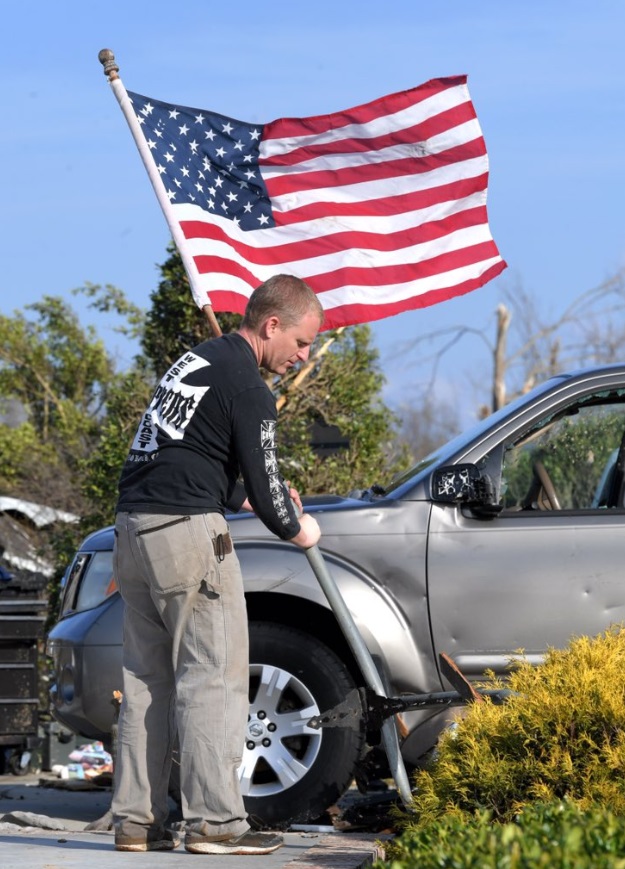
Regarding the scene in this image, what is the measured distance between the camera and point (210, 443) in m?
4.77

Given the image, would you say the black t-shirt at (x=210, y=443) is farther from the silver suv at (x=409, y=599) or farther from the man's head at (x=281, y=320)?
the silver suv at (x=409, y=599)

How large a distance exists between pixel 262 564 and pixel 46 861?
67.7 inches

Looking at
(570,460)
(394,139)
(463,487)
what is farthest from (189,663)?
(394,139)

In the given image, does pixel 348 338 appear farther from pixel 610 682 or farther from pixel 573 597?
pixel 610 682

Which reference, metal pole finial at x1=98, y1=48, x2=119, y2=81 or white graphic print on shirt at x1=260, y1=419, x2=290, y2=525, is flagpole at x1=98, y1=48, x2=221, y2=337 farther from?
white graphic print on shirt at x1=260, y1=419, x2=290, y2=525

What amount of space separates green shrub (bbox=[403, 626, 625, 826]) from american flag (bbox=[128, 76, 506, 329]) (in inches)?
101

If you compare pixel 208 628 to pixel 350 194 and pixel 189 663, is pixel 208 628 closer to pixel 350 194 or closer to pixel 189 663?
pixel 189 663

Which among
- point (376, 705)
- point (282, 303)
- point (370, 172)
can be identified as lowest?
point (376, 705)

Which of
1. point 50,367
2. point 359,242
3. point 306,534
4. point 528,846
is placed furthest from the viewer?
point 50,367

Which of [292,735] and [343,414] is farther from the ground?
[343,414]

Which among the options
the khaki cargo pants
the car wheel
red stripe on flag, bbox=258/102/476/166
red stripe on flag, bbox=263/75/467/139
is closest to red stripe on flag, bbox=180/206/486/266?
red stripe on flag, bbox=258/102/476/166

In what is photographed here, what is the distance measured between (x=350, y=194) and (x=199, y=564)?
97.4 inches

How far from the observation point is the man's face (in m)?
4.89

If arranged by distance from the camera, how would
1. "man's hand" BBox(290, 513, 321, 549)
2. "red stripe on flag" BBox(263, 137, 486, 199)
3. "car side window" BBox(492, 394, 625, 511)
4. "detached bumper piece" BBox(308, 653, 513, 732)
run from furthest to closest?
"red stripe on flag" BBox(263, 137, 486, 199), "car side window" BBox(492, 394, 625, 511), "detached bumper piece" BBox(308, 653, 513, 732), "man's hand" BBox(290, 513, 321, 549)
